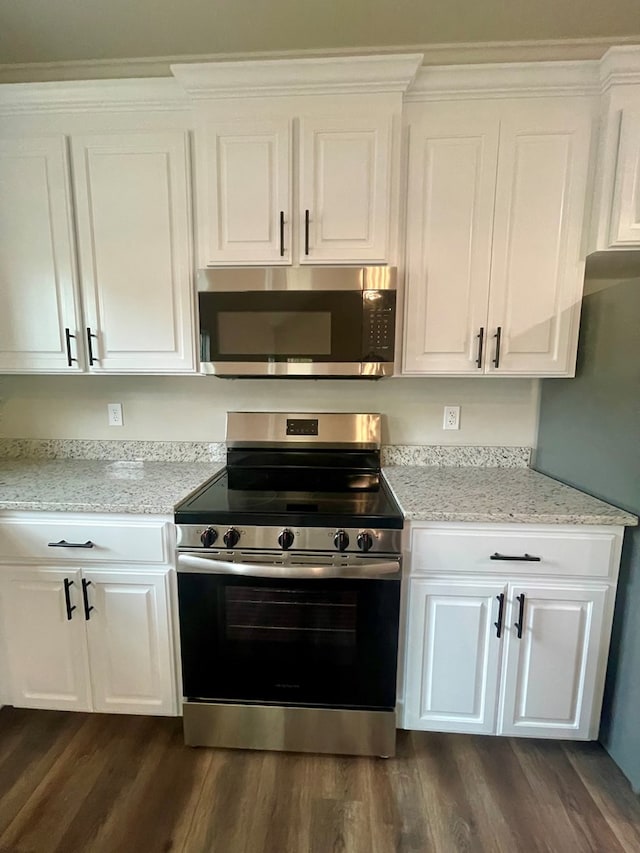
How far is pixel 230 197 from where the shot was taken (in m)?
1.61

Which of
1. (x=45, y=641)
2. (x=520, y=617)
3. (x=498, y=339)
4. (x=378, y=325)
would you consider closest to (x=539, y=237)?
(x=498, y=339)

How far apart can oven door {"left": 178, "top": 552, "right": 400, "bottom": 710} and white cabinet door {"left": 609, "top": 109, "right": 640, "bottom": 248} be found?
1.42 metres

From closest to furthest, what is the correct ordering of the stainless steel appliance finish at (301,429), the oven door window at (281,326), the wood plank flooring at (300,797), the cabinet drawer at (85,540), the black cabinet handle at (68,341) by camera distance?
1. the wood plank flooring at (300,797)
2. the cabinet drawer at (85,540)
3. the oven door window at (281,326)
4. the black cabinet handle at (68,341)
5. the stainless steel appliance finish at (301,429)

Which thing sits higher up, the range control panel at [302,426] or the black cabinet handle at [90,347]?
the black cabinet handle at [90,347]

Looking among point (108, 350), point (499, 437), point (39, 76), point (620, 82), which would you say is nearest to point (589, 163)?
point (620, 82)

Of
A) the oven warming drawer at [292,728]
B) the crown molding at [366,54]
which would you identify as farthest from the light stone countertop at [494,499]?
the crown molding at [366,54]

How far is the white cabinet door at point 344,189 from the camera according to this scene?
5.07ft

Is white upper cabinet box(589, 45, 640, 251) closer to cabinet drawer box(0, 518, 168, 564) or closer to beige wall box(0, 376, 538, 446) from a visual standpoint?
beige wall box(0, 376, 538, 446)

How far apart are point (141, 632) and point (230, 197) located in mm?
1695

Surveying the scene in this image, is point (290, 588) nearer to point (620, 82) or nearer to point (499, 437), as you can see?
point (499, 437)

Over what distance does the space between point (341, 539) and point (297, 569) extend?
0.61 feet

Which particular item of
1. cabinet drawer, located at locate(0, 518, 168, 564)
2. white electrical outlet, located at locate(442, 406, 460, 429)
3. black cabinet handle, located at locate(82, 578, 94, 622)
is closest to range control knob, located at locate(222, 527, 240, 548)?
cabinet drawer, located at locate(0, 518, 168, 564)

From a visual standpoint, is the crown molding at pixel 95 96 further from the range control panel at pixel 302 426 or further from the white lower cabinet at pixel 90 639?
the white lower cabinet at pixel 90 639

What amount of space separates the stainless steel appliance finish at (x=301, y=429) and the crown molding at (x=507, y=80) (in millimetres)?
1300
